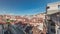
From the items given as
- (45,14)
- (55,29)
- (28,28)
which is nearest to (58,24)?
(55,29)

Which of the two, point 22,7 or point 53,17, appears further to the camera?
point 22,7

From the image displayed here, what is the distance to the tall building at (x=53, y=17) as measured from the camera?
8.41 ft

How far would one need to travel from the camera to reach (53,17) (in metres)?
2.58

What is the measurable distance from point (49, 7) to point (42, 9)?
0.13 meters

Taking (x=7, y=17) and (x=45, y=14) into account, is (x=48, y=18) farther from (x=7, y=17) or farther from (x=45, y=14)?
(x=7, y=17)

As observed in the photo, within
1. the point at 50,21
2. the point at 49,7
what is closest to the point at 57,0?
the point at 49,7

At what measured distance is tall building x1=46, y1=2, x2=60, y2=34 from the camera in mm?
2564

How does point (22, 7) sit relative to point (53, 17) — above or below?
above

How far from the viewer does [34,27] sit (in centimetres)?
263

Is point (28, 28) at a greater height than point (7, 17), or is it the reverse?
point (7, 17)

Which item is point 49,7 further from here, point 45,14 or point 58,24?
point 58,24

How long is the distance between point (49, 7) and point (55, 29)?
38cm

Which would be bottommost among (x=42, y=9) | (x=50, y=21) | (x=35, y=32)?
(x=35, y=32)

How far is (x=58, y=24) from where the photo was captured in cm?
257
